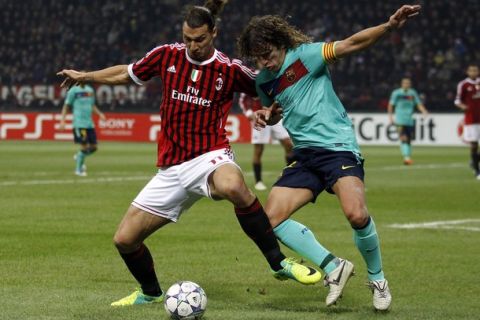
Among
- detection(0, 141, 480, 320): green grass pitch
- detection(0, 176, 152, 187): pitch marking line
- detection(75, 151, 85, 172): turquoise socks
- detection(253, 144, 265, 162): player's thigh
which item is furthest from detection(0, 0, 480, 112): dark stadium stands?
detection(0, 141, 480, 320): green grass pitch

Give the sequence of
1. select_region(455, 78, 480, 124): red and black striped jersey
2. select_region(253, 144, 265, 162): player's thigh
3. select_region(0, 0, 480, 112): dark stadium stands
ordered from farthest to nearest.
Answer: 1. select_region(0, 0, 480, 112): dark stadium stands
2. select_region(455, 78, 480, 124): red and black striped jersey
3. select_region(253, 144, 265, 162): player's thigh

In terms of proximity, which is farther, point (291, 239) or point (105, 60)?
point (105, 60)

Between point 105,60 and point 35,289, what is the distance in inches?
1459

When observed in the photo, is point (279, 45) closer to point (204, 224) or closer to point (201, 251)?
point (201, 251)

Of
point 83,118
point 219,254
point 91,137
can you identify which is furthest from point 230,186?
point 83,118

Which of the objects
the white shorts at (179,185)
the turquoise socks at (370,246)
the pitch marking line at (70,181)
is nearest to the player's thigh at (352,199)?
the turquoise socks at (370,246)

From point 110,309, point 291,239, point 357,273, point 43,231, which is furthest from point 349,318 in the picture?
point 43,231

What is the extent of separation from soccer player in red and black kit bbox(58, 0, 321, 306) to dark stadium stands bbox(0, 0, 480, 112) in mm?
30529

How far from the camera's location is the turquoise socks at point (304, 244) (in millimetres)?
7555

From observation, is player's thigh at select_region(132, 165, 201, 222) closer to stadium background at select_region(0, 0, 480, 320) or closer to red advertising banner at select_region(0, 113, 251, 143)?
stadium background at select_region(0, 0, 480, 320)

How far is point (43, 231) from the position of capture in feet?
41.0

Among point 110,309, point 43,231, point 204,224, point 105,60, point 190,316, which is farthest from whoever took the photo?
point 105,60

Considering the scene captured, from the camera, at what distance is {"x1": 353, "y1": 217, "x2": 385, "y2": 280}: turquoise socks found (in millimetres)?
7473

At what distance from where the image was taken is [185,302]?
699 cm
